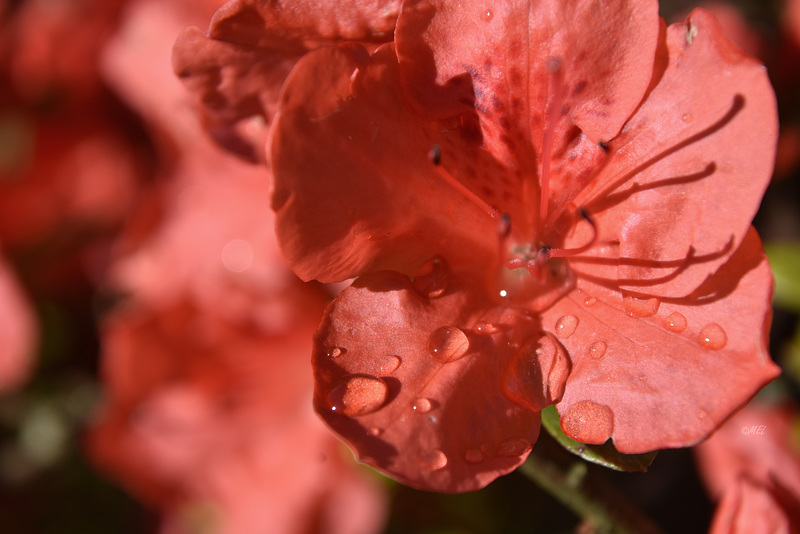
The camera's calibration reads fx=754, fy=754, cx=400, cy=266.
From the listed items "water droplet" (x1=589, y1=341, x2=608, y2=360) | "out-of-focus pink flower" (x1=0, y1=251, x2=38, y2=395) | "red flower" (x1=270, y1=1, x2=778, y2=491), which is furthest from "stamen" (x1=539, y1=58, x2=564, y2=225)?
"out-of-focus pink flower" (x1=0, y1=251, x2=38, y2=395)

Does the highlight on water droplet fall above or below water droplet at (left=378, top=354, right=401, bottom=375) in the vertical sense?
below

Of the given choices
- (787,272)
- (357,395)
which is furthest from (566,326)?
(787,272)


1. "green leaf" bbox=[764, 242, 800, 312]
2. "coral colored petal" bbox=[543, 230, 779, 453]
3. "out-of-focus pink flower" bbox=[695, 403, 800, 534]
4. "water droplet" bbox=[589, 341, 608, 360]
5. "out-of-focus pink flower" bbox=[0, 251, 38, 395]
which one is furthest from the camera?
"out-of-focus pink flower" bbox=[0, 251, 38, 395]

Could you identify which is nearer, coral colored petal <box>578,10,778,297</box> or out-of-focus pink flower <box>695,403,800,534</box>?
coral colored petal <box>578,10,778,297</box>

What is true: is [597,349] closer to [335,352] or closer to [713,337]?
[713,337]

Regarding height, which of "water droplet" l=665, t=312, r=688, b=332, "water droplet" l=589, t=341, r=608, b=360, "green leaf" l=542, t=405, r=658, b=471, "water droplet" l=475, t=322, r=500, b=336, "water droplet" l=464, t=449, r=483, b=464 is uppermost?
"water droplet" l=665, t=312, r=688, b=332

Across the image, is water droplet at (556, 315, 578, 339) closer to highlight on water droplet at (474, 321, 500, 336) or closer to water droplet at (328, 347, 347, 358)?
highlight on water droplet at (474, 321, 500, 336)

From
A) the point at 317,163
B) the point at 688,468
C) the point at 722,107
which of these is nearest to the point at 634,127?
the point at 722,107
